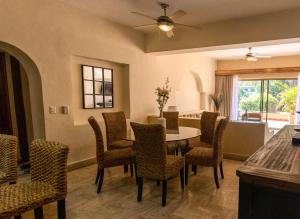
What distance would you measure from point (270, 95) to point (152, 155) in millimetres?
7200

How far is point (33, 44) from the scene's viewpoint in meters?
3.11

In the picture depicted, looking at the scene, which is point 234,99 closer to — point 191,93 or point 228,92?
point 228,92

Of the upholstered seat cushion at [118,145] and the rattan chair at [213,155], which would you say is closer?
the rattan chair at [213,155]

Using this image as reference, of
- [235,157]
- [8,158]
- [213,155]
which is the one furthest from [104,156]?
[235,157]

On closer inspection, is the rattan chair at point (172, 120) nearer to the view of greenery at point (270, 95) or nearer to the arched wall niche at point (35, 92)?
Answer: the arched wall niche at point (35, 92)

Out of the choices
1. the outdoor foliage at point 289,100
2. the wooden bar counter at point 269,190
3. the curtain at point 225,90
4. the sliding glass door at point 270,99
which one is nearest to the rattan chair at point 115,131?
the wooden bar counter at point 269,190

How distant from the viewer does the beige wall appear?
119 inches

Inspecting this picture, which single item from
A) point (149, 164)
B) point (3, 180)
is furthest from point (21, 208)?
point (149, 164)

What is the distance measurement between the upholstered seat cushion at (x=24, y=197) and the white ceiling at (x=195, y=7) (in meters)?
2.82

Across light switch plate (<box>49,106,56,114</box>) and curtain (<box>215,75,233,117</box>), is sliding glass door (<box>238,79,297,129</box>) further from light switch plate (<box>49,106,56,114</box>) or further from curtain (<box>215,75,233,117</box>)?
light switch plate (<box>49,106,56,114</box>)

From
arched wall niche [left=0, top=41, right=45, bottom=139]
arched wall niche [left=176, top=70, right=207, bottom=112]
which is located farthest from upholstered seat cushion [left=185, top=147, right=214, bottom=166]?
arched wall niche [left=176, top=70, right=207, bottom=112]

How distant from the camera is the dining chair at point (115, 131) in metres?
3.55

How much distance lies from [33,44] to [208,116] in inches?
119

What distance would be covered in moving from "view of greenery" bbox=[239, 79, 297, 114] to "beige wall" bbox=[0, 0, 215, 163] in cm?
501
